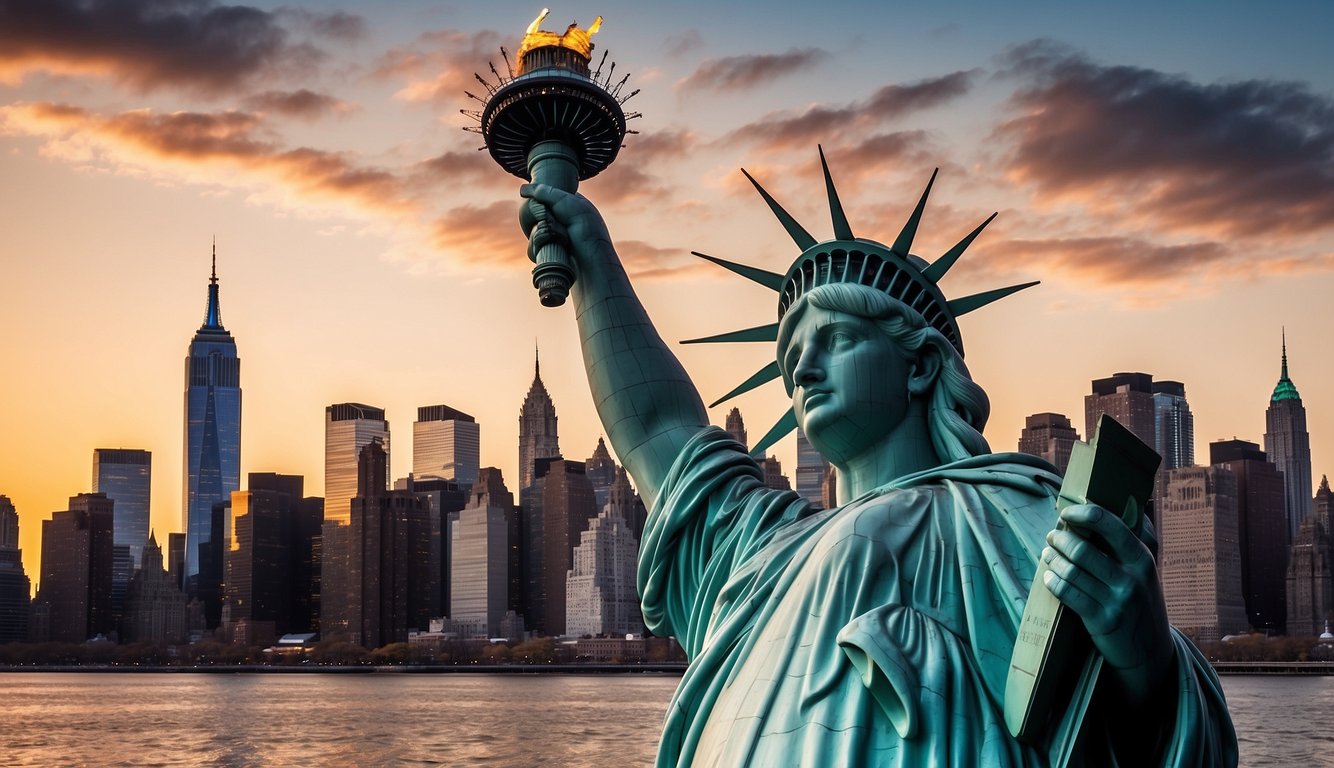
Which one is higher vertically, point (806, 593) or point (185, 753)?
point (806, 593)

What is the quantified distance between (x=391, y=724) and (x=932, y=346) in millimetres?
78526

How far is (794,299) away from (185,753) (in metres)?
62.8

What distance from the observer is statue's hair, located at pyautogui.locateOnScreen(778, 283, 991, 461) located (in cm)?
771

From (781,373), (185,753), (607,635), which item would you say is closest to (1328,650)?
(607,635)

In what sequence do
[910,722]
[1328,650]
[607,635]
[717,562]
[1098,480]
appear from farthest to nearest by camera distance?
1. [607,635]
2. [1328,650]
3. [717,562]
4. [910,722]
5. [1098,480]

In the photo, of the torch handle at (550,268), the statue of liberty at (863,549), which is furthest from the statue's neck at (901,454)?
the torch handle at (550,268)

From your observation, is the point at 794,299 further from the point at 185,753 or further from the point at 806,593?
the point at 185,753

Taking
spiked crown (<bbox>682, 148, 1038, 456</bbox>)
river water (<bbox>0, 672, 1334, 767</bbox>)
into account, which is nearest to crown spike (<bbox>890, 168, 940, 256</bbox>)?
spiked crown (<bbox>682, 148, 1038, 456</bbox>)

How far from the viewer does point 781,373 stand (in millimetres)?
8500

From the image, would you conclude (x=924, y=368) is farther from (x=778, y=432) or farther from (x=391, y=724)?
(x=391, y=724)

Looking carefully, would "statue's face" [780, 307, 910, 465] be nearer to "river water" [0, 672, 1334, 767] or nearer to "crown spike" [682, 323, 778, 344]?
"crown spike" [682, 323, 778, 344]

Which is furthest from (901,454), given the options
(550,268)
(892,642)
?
(550,268)

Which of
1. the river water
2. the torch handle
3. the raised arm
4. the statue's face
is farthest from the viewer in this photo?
the river water

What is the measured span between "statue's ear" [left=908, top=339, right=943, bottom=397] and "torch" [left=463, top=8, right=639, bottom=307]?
2063 millimetres
